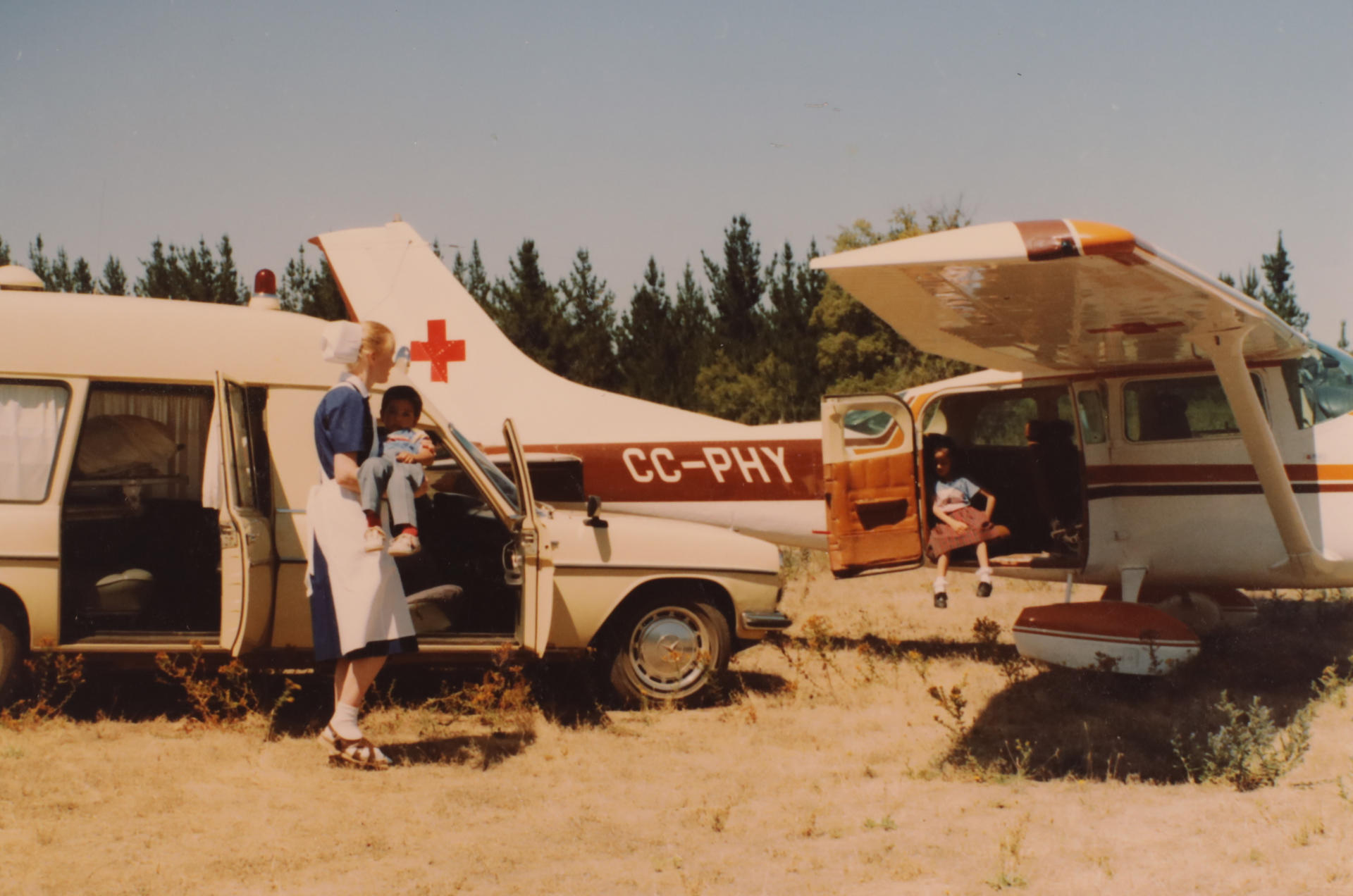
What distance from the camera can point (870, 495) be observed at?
7.11 meters

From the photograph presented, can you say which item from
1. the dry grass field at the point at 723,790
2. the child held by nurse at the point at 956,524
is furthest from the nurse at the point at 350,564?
the child held by nurse at the point at 956,524

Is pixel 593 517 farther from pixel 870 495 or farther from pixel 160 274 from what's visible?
pixel 160 274

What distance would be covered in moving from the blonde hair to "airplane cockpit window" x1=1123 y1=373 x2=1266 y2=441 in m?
5.08

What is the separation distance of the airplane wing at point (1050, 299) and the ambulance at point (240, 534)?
5.99 ft

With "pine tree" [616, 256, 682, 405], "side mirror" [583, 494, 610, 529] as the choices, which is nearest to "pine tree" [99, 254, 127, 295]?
"pine tree" [616, 256, 682, 405]

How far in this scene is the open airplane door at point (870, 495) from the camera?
701 centimetres

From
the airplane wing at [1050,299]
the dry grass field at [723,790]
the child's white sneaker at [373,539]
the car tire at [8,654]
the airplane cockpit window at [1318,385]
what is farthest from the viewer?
the airplane cockpit window at [1318,385]

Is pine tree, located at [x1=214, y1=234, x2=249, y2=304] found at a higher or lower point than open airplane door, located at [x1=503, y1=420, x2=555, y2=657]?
higher

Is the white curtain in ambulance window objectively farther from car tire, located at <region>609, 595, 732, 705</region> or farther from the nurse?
car tire, located at <region>609, 595, 732, 705</region>

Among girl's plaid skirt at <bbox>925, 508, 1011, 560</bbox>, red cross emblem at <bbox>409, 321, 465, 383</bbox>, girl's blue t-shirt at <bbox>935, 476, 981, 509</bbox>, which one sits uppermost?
red cross emblem at <bbox>409, 321, 465, 383</bbox>

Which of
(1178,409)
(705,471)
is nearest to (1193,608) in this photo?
(1178,409)

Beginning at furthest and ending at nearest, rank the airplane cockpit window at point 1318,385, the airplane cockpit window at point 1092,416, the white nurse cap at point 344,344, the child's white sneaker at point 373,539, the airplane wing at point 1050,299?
the airplane cockpit window at point 1092,416 → the airplane cockpit window at point 1318,385 → the white nurse cap at point 344,344 → the child's white sneaker at point 373,539 → the airplane wing at point 1050,299

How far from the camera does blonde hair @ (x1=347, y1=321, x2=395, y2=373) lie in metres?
4.70

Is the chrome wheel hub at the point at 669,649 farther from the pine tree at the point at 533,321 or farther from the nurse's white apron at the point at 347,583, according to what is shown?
the pine tree at the point at 533,321
